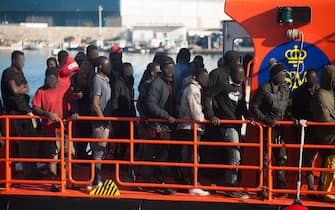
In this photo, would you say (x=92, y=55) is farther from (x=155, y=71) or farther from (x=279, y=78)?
(x=279, y=78)

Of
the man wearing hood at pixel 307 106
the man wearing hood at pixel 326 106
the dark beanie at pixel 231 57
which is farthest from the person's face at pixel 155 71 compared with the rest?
the man wearing hood at pixel 326 106

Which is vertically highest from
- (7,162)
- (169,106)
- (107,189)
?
(169,106)

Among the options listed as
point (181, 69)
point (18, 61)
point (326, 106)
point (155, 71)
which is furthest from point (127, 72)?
point (326, 106)

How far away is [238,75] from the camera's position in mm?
7203

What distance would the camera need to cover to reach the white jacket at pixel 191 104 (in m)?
7.16

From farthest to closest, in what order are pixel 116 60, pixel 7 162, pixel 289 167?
pixel 116 60
pixel 7 162
pixel 289 167

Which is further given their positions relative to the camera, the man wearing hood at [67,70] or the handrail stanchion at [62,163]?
the man wearing hood at [67,70]

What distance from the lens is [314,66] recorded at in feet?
24.2

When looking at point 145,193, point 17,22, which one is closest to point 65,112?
point 145,193

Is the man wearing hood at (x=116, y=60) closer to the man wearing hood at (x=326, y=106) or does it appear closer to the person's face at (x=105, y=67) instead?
the person's face at (x=105, y=67)

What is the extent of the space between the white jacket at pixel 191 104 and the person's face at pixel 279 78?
0.87m

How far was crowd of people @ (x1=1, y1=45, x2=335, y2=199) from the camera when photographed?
702cm

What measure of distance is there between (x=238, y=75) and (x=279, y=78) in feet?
1.62

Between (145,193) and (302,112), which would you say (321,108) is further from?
(145,193)
